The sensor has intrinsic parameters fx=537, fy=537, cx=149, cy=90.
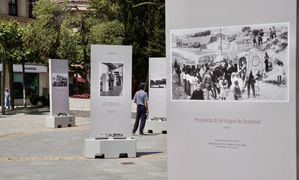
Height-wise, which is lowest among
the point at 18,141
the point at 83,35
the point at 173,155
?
the point at 18,141

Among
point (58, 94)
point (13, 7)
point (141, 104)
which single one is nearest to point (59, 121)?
point (58, 94)

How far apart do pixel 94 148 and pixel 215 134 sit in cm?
844

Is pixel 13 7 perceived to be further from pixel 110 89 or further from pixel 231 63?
pixel 231 63

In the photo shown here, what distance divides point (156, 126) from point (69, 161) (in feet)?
23.8

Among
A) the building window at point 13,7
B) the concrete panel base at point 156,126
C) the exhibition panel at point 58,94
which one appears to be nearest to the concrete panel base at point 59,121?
the exhibition panel at point 58,94

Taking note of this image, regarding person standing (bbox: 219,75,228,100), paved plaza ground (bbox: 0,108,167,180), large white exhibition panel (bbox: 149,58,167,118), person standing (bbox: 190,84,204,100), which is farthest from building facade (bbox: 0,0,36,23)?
person standing (bbox: 219,75,228,100)

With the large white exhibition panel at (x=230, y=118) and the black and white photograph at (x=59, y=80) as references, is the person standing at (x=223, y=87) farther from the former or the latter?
the black and white photograph at (x=59, y=80)

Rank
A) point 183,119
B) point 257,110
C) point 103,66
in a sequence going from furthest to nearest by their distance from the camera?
point 103,66, point 183,119, point 257,110

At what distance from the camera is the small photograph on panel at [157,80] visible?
18422mm

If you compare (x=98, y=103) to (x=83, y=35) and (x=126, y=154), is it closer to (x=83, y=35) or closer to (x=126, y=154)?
(x=126, y=154)

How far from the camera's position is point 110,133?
12562 mm

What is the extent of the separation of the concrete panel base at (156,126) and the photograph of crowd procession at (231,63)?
14.6 metres

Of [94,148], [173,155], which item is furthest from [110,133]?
[173,155]

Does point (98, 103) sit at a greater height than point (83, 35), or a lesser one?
lesser
